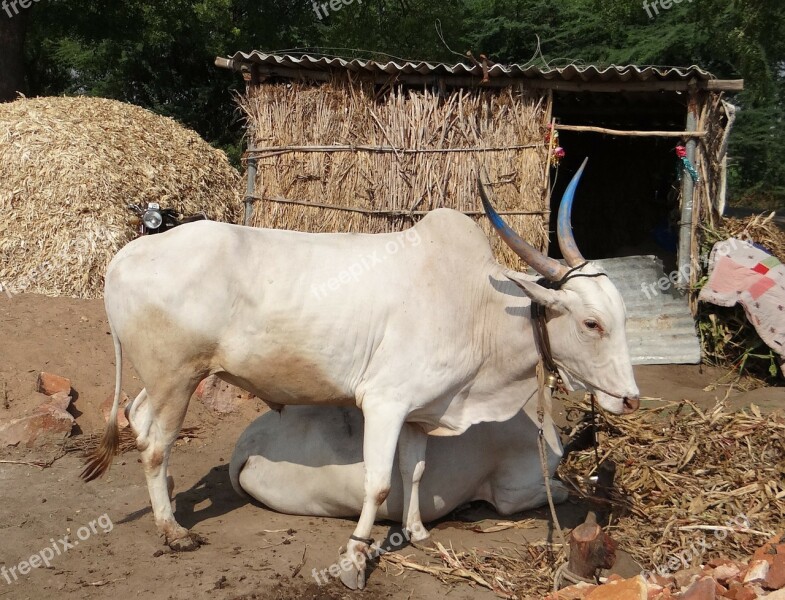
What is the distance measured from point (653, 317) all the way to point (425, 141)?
115 inches

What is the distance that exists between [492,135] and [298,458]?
15.3 feet

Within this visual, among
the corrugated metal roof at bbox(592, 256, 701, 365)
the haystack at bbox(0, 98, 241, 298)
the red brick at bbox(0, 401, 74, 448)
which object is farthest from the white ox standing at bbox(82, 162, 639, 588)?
the haystack at bbox(0, 98, 241, 298)

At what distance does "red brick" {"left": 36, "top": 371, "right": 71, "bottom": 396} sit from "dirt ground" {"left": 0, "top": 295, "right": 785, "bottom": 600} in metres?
0.09

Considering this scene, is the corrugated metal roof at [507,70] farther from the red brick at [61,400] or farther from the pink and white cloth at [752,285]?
the red brick at [61,400]

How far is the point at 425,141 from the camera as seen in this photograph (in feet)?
27.8

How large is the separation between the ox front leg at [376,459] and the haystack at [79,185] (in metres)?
5.70

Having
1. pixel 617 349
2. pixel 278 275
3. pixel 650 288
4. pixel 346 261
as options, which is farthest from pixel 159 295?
pixel 650 288

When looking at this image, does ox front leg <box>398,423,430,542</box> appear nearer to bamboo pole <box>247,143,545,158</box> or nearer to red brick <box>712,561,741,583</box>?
red brick <box>712,561,741,583</box>

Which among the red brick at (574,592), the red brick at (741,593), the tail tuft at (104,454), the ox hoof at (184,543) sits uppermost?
the tail tuft at (104,454)

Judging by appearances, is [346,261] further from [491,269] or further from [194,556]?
[194,556]

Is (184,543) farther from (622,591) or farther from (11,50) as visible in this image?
(11,50)

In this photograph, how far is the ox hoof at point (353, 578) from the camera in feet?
13.2

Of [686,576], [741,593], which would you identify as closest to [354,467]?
[686,576]

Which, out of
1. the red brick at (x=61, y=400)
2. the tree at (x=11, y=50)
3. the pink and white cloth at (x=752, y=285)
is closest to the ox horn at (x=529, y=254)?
the red brick at (x=61, y=400)
